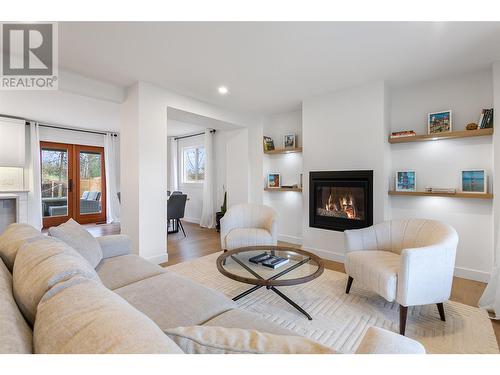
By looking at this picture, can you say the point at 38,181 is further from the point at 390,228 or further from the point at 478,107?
the point at 478,107

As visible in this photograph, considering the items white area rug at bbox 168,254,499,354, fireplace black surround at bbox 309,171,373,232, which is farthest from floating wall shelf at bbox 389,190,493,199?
white area rug at bbox 168,254,499,354

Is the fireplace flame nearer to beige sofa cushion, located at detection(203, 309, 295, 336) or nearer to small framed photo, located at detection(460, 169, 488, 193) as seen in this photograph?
small framed photo, located at detection(460, 169, 488, 193)

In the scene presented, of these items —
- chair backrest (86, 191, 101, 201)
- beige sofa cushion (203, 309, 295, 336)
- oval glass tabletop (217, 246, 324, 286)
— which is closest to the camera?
beige sofa cushion (203, 309, 295, 336)

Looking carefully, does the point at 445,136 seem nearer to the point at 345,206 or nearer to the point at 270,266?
the point at 345,206

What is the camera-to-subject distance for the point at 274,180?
4.64 meters

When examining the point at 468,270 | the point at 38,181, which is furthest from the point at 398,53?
the point at 38,181

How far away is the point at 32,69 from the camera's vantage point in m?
2.68

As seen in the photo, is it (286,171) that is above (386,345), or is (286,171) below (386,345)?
above

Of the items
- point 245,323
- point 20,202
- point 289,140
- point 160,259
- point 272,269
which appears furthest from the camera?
point 20,202

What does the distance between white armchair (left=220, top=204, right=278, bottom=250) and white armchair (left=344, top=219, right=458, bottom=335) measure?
1005 millimetres

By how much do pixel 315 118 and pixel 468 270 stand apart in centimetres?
269

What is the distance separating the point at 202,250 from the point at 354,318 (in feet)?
8.45

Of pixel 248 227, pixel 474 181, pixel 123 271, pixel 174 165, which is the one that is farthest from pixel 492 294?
pixel 174 165

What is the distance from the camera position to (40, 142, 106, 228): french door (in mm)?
5844
